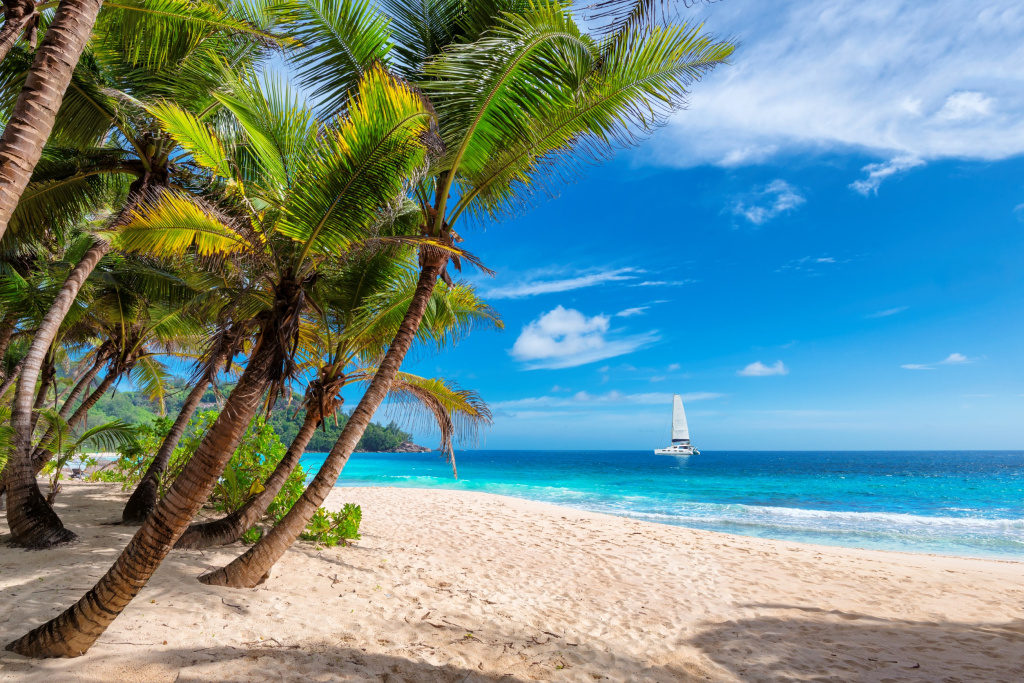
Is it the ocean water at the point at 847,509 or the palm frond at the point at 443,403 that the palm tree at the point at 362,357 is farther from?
the ocean water at the point at 847,509

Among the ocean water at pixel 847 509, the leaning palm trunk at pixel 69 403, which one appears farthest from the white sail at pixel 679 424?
the leaning palm trunk at pixel 69 403

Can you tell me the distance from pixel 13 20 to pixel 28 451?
4440 millimetres

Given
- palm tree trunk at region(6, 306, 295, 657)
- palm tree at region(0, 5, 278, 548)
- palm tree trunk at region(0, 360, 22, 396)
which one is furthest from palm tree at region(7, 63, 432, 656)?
palm tree trunk at region(0, 360, 22, 396)

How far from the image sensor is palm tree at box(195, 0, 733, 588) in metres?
4.71

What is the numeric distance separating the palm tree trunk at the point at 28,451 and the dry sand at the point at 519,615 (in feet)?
1.08

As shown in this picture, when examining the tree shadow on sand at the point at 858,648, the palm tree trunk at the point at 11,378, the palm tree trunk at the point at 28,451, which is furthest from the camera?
the palm tree trunk at the point at 11,378

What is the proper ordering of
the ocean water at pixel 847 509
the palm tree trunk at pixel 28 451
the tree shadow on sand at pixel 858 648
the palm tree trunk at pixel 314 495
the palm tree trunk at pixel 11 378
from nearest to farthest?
the tree shadow on sand at pixel 858 648
the palm tree trunk at pixel 314 495
the palm tree trunk at pixel 28 451
the palm tree trunk at pixel 11 378
the ocean water at pixel 847 509

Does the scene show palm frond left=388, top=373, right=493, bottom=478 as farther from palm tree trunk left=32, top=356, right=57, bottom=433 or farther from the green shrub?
palm tree trunk left=32, top=356, right=57, bottom=433

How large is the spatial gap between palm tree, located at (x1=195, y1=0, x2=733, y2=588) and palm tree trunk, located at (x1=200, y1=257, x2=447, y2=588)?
0.03 ft

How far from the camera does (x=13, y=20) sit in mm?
3365

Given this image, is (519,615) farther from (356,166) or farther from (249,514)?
(356,166)

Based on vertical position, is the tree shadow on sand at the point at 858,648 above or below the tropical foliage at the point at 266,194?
below

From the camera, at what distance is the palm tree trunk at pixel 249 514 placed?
6.34 meters

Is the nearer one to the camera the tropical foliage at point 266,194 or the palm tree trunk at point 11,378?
the tropical foliage at point 266,194
